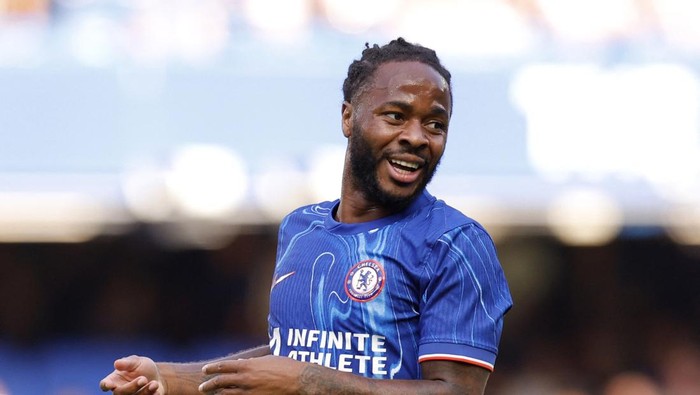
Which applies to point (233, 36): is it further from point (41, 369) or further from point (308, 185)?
point (41, 369)

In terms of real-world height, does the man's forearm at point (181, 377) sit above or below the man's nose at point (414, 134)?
below

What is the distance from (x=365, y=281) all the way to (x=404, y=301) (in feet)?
0.41

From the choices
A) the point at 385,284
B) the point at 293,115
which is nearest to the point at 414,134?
the point at 385,284

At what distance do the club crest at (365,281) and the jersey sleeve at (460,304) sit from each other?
0.45 ft

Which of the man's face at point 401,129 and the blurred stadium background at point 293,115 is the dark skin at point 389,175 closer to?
the man's face at point 401,129

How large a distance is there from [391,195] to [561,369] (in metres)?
6.80

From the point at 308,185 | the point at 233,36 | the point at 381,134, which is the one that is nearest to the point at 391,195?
the point at 381,134

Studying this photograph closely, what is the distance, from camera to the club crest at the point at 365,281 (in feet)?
10.9

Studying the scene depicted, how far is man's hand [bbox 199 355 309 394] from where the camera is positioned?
9.86 feet

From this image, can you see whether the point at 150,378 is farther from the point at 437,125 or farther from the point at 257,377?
the point at 437,125

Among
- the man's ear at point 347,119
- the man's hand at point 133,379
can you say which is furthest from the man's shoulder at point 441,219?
the man's hand at point 133,379

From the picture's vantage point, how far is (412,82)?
3445mm

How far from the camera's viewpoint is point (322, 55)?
9062 millimetres

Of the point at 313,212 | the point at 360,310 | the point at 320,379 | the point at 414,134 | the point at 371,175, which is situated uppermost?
the point at 414,134
